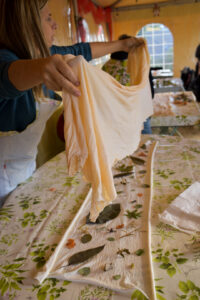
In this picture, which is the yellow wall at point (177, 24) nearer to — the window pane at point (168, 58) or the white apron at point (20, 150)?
the window pane at point (168, 58)

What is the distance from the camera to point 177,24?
625cm

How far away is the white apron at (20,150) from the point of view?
0.96 metres

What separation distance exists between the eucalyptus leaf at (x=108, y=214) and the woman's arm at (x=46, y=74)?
1.35 ft

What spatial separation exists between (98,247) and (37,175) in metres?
0.60

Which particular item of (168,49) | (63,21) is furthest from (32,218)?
(168,49)

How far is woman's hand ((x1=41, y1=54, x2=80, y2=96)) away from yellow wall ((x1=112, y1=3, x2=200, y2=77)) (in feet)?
21.6

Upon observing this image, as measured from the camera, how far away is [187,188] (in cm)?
89

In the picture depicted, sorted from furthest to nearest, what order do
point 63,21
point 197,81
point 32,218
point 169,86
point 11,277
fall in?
point 197,81 < point 169,86 < point 63,21 < point 32,218 < point 11,277

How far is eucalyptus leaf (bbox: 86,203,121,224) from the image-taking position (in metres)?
0.80

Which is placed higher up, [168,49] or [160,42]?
[160,42]

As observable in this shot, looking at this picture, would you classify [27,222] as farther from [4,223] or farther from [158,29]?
[158,29]

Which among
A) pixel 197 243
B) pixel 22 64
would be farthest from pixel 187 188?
pixel 22 64

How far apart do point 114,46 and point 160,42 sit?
6.29 m

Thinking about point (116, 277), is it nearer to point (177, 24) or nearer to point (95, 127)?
point (95, 127)
